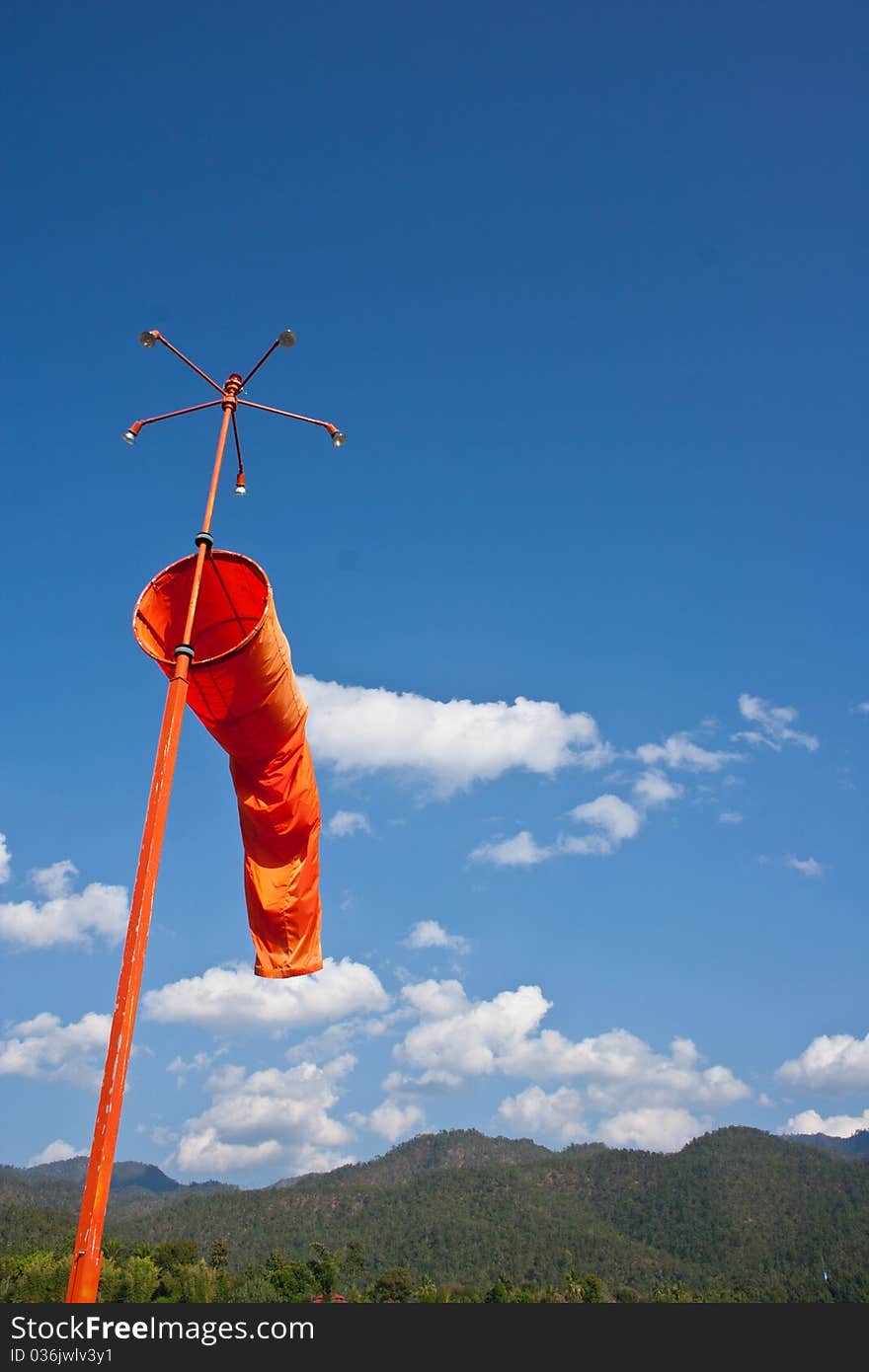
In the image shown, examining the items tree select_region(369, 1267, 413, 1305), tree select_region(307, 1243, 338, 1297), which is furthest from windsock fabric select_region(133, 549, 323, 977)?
tree select_region(369, 1267, 413, 1305)

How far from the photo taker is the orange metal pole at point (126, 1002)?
5.12 metres

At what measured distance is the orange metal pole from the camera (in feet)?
16.8

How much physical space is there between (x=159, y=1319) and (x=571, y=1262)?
479 feet

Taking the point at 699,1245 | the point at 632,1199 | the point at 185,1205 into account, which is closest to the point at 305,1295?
the point at 699,1245

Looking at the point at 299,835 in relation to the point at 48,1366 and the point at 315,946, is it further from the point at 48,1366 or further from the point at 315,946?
the point at 48,1366

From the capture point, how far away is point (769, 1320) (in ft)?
40.7

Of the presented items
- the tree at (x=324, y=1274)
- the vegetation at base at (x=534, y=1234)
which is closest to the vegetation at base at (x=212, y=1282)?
the tree at (x=324, y=1274)

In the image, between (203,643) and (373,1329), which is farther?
(373,1329)

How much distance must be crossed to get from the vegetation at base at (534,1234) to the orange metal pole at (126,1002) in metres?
72.4

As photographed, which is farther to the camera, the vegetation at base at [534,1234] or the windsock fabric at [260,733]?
the vegetation at base at [534,1234]

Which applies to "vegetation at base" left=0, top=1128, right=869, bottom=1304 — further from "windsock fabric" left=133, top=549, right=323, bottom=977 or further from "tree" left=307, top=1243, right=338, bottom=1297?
"windsock fabric" left=133, top=549, right=323, bottom=977

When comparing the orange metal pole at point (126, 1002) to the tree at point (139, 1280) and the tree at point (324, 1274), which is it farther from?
the tree at point (324, 1274)

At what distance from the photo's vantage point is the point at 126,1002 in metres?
5.64

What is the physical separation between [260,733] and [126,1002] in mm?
3271
